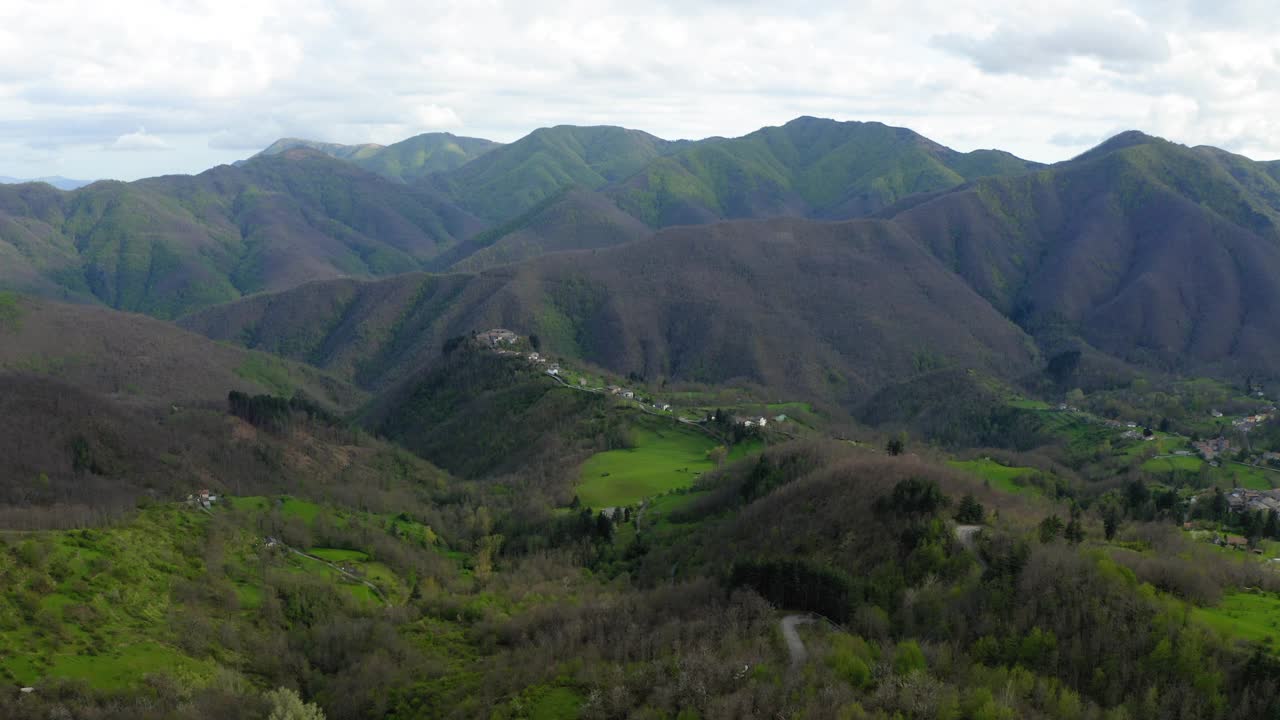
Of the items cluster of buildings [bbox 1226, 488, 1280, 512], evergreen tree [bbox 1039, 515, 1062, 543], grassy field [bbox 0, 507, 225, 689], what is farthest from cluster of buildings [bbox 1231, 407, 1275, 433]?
grassy field [bbox 0, 507, 225, 689]

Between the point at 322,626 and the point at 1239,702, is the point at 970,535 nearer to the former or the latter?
the point at 1239,702

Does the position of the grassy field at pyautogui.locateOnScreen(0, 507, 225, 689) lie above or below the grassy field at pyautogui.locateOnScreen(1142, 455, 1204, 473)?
above

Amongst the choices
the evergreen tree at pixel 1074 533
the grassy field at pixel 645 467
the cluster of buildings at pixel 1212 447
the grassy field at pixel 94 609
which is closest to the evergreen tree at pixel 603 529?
the grassy field at pixel 645 467

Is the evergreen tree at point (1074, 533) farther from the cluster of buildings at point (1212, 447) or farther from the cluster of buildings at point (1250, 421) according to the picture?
the cluster of buildings at point (1250, 421)

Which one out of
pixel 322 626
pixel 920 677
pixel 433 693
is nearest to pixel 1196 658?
pixel 920 677

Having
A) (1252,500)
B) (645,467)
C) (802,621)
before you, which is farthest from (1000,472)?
(802,621)

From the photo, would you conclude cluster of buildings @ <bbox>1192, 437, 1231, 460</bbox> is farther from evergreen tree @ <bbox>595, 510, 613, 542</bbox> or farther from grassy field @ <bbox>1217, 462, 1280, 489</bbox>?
evergreen tree @ <bbox>595, 510, 613, 542</bbox>
